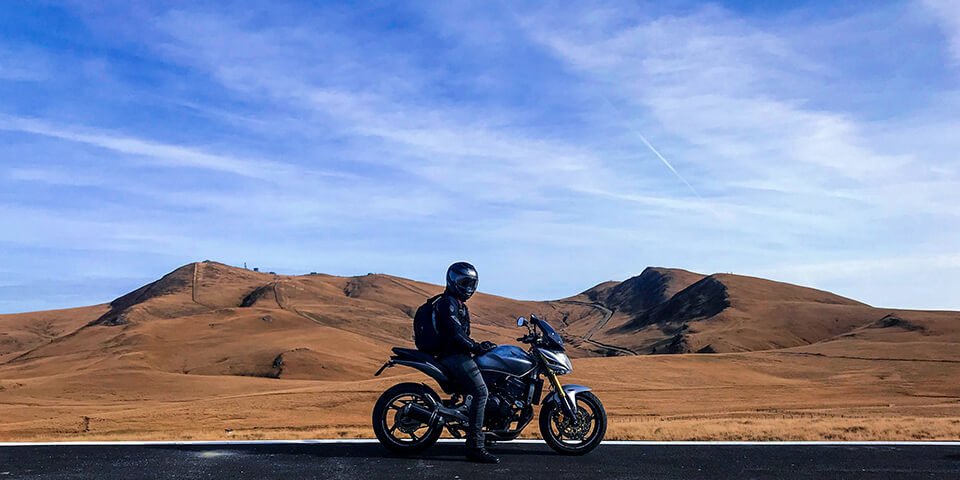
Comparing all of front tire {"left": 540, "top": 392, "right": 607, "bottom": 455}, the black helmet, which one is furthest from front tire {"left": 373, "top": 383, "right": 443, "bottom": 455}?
front tire {"left": 540, "top": 392, "right": 607, "bottom": 455}

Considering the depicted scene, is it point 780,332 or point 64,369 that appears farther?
point 780,332

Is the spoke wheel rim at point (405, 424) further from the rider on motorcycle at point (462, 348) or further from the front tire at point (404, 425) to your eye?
the rider on motorcycle at point (462, 348)

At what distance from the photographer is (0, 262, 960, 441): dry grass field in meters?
23.9

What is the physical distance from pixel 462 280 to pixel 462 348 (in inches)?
32.2

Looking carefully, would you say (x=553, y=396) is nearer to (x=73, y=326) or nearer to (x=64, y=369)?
(x=64, y=369)

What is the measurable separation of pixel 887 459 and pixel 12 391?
185 ft

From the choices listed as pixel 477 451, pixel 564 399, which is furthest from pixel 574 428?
pixel 477 451

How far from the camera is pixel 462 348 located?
8445mm

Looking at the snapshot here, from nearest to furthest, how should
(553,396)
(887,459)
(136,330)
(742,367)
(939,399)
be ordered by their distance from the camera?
(887,459), (553,396), (939,399), (742,367), (136,330)

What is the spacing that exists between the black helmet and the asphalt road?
184 centimetres

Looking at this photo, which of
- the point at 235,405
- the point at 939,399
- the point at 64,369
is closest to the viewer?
the point at 235,405

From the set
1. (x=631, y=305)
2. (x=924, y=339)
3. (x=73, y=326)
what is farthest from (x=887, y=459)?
(x=631, y=305)

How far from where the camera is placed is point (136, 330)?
8738cm

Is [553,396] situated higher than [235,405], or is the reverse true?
[553,396]
